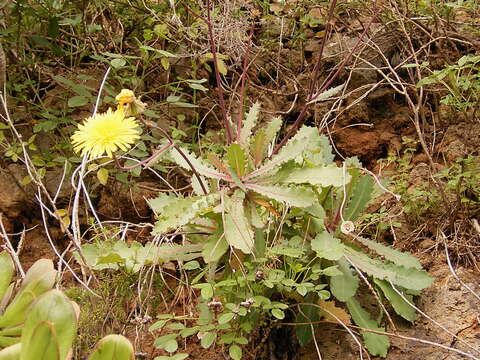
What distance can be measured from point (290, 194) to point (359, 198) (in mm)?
367

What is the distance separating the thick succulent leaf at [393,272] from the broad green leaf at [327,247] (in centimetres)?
10

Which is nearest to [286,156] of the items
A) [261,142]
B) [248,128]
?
[261,142]

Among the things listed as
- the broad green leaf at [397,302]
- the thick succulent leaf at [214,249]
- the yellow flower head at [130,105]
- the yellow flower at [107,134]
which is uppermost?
the yellow flower head at [130,105]

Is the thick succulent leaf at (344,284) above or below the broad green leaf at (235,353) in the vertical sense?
above

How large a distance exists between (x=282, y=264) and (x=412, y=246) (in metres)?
0.66

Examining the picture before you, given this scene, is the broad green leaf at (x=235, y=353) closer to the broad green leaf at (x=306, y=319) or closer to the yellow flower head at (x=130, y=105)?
the broad green leaf at (x=306, y=319)

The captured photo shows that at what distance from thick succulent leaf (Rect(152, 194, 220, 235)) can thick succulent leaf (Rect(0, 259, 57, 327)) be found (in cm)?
34

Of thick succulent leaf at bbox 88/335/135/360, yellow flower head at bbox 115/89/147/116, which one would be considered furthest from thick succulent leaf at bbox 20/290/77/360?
yellow flower head at bbox 115/89/147/116

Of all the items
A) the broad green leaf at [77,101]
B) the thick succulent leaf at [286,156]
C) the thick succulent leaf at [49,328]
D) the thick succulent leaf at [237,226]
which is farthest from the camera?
the broad green leaf at [77,101]

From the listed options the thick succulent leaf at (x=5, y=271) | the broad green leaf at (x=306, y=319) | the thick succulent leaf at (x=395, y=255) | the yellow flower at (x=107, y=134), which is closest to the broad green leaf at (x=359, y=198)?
the thick succulent leaf at (x=395, y=255)

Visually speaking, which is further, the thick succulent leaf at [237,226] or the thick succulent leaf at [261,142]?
the thick succulent leaf at [261,142]

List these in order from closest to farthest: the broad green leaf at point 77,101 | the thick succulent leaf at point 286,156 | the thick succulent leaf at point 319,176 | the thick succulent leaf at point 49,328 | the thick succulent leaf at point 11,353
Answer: the thick succulent leaf at point 49,328 → the thick succulent leaf at point 11,353 → the thick succulent leaf at point 319,176 → the thick succulent leaf at point 286,156 → the broad green leaf at point 77,101

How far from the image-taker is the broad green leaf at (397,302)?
5.54 feet

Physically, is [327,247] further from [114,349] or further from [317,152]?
[114,349]
